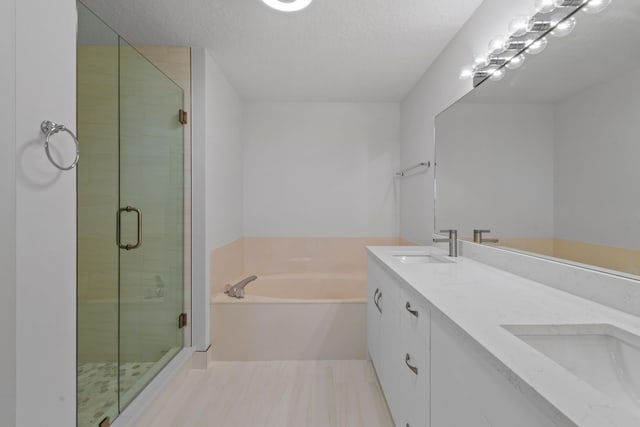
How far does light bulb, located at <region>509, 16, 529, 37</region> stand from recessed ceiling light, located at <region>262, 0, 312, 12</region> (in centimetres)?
99

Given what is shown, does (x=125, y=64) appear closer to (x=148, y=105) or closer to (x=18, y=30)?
(x=148, y=105)

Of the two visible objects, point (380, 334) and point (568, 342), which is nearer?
point (568, 342)

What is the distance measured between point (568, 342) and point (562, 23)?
1133mm

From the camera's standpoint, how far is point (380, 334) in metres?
1.99

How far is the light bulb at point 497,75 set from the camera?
1660 mm

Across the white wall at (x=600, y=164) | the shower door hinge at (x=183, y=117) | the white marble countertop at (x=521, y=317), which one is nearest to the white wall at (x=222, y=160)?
the shower door hinge at (x=183, y=117)

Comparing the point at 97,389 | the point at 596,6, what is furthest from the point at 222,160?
the point at 596,6

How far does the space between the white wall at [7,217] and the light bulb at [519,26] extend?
1.76 m

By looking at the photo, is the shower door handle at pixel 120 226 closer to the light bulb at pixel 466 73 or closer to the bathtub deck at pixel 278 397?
the bathtub deck at pixel 278 397

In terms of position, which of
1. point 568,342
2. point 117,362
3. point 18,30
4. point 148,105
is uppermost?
point 148,105

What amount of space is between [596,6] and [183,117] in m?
2.25

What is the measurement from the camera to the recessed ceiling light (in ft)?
5.88

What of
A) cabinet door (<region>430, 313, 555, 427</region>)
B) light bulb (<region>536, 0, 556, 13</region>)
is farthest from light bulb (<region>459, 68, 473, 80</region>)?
cabinet door (<region>430, 313, 555, 427</region>)

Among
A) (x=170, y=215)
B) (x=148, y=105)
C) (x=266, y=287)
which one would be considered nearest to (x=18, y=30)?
(x=148, y=105)
